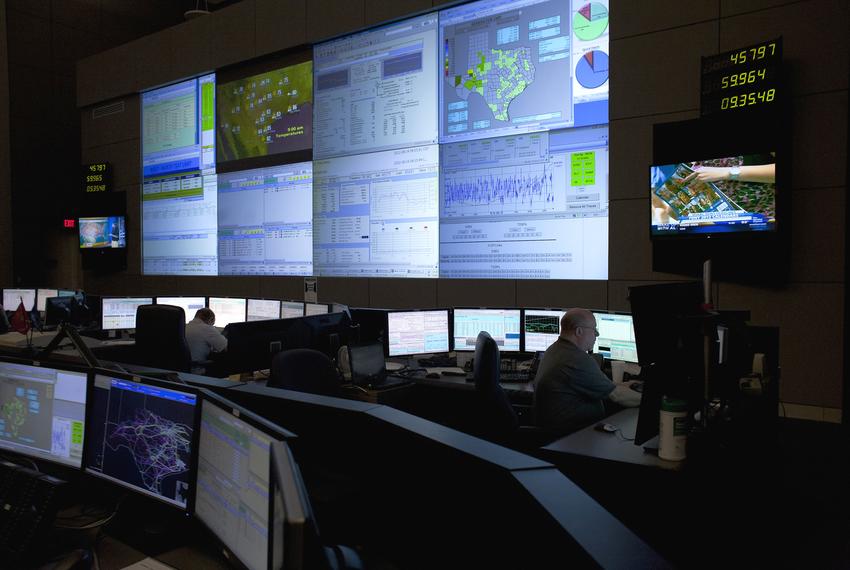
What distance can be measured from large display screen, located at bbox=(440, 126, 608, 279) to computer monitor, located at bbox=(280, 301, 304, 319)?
51.9 inches

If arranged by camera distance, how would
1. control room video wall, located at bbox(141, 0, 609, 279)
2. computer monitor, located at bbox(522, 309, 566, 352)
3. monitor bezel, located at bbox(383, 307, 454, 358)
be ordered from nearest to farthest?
computer monitor, located at bbox(522, 309, 566, 352)
monitor bezel, located at bbox(383, 307, 454, 358)
control room video wall, located at bbox(141, 0, 609, 279)

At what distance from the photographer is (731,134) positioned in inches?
141

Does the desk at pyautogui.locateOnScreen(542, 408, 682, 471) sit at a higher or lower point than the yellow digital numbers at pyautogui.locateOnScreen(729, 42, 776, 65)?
lower

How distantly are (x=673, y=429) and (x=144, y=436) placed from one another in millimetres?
1706

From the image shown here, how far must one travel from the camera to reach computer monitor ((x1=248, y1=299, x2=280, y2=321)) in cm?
576

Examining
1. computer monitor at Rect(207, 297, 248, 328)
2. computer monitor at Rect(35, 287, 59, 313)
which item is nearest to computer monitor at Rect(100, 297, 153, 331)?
computer monitor at Rect(207, 297, 248, 328)

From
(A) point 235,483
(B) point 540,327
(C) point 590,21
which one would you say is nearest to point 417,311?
(B) point 540,327

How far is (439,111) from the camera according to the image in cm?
519

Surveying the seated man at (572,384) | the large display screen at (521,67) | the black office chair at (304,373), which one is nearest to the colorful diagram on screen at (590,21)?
the large display screen at (521,67)

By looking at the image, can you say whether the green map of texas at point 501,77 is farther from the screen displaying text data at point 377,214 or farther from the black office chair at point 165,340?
the black office chair at point 165,340

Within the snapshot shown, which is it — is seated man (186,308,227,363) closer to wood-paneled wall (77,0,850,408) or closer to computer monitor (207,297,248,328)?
computer monitor (207,297,248,328)

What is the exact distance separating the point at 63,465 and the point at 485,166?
3.80 metres

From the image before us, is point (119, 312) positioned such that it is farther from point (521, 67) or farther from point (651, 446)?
point (651, 446)

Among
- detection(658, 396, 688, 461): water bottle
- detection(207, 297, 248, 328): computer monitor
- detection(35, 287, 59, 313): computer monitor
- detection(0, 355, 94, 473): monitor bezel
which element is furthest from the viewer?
detection(35, 287, 59, 313): computer monitor
